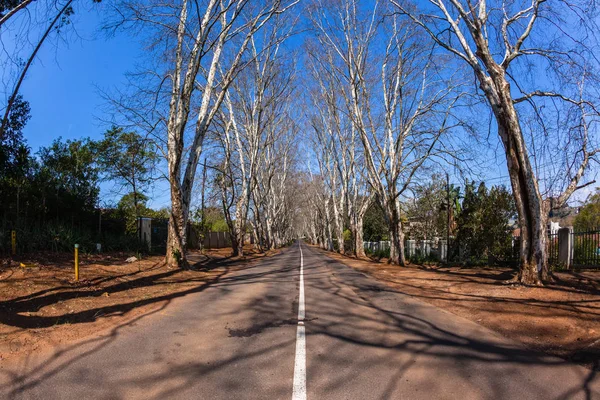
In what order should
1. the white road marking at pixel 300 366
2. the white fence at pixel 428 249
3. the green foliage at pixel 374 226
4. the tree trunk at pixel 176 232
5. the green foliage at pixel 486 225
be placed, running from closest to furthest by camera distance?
the white road marking at pixel 300 366 < the tree trunk at pixel 176 232 < the green foliage at pixel 486 225 < the white fence at pixel 428 249 < the green foliage at pixel 374 226

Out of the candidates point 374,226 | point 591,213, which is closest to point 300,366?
point 591,213

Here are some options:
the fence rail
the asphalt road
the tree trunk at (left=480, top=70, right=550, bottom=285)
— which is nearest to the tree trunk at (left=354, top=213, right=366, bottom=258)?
the fence rail

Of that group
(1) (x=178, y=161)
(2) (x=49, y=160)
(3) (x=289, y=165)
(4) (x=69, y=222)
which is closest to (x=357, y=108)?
(1) (x=178, y=161)

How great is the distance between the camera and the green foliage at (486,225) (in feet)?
64.3

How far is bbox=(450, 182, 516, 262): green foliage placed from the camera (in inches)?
772

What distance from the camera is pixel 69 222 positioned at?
1908 cm

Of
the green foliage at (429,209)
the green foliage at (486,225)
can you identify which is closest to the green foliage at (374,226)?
the green foliage at (429,209)

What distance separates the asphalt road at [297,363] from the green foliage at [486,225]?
43.5ft

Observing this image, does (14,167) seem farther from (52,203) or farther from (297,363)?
(297,363)

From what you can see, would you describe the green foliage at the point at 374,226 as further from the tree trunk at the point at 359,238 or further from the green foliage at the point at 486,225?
the green foliage at the point at 486,225

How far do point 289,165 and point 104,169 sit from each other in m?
23.7

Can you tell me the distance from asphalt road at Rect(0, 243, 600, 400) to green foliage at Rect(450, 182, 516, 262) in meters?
13.3

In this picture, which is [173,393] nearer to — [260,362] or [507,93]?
[260,362]

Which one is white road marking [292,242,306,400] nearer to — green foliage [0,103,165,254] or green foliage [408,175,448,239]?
green foliage [0,103,165,254]
